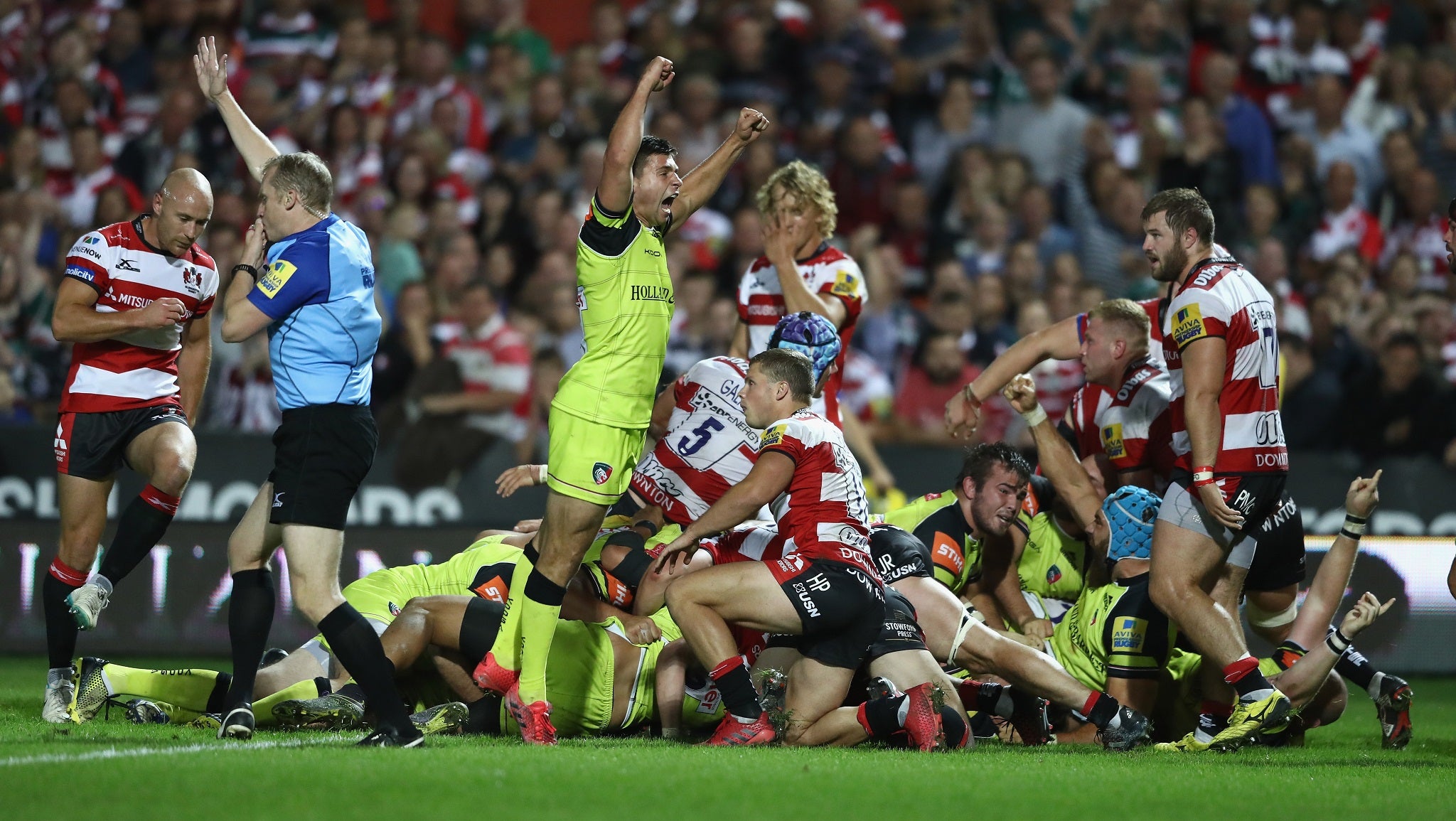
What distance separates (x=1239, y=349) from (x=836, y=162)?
27.4ft

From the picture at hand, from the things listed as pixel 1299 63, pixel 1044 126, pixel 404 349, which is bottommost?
pixel 404 349

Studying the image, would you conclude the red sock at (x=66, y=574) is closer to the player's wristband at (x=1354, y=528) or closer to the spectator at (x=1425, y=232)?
the player's wristband at (x=1354, y=528)

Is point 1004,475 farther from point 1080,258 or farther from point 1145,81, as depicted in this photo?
point 1145,81

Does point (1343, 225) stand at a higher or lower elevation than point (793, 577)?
higher

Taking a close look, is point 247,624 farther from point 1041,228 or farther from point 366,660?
point 1041,228

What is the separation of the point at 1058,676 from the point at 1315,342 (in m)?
7.55

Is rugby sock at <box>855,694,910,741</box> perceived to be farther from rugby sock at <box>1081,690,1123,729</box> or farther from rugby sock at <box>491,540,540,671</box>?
rugby sock at <box>491,540,540,671</box>

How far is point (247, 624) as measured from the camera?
260 inches

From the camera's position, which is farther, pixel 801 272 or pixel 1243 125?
pixel 1243 125

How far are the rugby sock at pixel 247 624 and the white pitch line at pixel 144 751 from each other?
0.28 metres

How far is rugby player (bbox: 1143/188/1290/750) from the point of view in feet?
24.2

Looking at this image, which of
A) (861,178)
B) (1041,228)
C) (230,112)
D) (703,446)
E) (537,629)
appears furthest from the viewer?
(861,178)

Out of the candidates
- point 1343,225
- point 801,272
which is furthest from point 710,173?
point 1343,225

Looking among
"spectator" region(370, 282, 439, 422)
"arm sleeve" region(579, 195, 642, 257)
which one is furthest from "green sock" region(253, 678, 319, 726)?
"spectator" region(370, 282, 439, 422)
